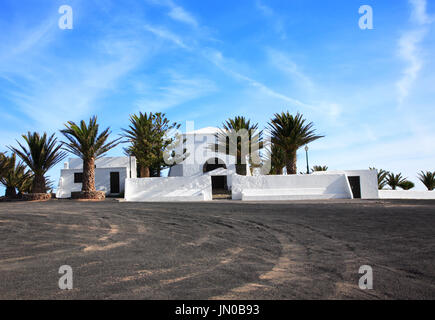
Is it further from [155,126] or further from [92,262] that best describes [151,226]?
[155,126]

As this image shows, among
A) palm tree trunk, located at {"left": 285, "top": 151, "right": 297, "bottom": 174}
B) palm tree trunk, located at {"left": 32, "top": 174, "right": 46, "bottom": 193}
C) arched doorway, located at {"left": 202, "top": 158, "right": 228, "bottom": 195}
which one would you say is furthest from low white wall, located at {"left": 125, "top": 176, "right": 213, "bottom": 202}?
arched doorway, located at {"left": 202, "top": 158, "right": 228, "bottom": 195}

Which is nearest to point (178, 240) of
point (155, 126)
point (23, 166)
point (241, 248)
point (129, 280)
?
point (241, 248)

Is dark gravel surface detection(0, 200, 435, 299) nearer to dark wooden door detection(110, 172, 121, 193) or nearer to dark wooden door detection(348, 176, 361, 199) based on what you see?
dark wooden door detection(348, 176, 361, 199)

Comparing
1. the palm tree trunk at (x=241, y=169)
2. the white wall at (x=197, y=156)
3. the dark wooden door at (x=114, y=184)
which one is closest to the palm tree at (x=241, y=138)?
the palm tree trunk at (x=241, y=169)

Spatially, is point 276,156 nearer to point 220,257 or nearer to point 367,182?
point 367,182

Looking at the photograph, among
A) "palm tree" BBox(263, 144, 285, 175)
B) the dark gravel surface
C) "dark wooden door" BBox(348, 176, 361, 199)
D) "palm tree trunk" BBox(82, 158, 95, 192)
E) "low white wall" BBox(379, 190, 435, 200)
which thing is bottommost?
the dark gravel surface

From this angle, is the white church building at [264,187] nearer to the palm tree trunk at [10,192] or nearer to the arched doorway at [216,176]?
the arched doorway at [216,176]

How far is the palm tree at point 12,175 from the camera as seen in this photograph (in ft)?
83.0

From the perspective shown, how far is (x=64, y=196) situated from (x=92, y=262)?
2981 centimetres

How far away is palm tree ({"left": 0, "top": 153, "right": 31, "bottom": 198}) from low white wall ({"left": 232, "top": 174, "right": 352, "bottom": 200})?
711 inches

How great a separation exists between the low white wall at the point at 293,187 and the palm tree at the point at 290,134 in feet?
7.44

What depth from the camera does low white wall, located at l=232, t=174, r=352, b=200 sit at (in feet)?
68.6

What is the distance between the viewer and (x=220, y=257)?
5680 mm

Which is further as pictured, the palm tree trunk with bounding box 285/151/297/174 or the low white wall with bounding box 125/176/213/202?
the palm tree trunk with bounding box 285/151/297/174
